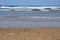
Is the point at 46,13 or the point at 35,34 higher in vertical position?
the point at 46,13

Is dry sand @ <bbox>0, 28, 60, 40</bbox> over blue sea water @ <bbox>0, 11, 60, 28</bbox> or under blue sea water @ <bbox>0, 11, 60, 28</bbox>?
under

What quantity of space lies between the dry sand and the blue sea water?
4 cm

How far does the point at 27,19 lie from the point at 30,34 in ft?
0.42

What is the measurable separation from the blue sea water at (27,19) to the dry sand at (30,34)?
4 cm

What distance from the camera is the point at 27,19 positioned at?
31.4 inches

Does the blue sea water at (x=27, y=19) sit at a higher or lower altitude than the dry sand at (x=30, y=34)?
higher

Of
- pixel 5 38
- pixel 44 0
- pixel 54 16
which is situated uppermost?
pixel 44 0

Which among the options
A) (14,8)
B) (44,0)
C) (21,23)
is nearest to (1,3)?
(14,8)

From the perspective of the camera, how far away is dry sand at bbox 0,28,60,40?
0.75 metres

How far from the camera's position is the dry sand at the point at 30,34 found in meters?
0.75

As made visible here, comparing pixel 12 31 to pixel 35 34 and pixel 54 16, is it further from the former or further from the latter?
pixel 54 16

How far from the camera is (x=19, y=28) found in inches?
29.8

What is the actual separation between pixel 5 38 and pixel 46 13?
39 cm

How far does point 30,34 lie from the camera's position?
2.49ft
